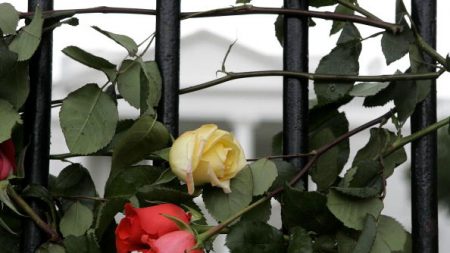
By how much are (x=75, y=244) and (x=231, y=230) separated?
69 mm

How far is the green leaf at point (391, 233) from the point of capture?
1.04 ft

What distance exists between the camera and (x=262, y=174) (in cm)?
33

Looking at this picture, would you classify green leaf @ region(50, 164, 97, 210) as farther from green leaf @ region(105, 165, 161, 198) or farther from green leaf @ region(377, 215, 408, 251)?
green leaf @ region(377, 215, 408, 251)

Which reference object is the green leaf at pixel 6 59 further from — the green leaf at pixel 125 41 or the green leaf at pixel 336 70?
the green leaf at pixel 336 70

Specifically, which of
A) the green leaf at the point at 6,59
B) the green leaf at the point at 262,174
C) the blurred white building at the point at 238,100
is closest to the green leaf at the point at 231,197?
the green leaf at the point at 262,174

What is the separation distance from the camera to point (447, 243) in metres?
4.11

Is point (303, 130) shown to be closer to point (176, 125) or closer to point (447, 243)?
point (176, 125)

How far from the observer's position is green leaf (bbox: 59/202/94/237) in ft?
1.10

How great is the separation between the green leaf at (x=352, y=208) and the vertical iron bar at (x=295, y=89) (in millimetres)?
36

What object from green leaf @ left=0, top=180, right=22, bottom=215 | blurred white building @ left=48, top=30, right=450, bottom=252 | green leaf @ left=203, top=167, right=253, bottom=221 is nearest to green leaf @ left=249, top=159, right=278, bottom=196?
green leaf @ left=203, top=167, right=253, bottom=221

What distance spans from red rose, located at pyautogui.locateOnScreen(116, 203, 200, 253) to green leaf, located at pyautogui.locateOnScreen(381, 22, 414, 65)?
125 millimetres

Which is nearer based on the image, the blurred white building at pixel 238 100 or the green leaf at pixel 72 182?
→ the green leaf at pixel 72 182

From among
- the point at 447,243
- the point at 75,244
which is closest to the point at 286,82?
the point at 75,244

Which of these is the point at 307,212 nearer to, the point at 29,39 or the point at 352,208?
the point at 352,208
